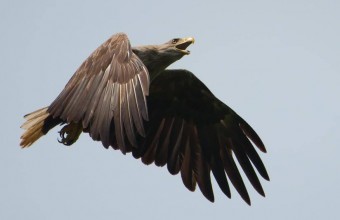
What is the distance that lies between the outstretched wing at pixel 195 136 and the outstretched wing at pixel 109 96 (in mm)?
2679

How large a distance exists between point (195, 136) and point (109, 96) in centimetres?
390

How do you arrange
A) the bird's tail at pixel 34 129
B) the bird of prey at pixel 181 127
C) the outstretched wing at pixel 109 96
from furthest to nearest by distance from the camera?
the bird's tail at pixel 34 129 → the bird of prey at pixel 181 127 → the outstretched wing at pixel 109 96

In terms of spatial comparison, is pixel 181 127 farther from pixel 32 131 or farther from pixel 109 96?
pixel 109 96

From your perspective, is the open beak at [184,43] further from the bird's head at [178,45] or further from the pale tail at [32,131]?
the pale tail at [32,131]

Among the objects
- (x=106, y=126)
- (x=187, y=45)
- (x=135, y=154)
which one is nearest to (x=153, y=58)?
(x=187, y=45)

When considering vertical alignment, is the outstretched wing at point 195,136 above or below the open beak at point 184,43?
below

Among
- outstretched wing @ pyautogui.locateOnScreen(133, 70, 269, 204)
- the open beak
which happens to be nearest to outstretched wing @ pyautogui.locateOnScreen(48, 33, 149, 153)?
the open beak

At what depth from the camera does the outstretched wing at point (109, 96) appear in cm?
1230

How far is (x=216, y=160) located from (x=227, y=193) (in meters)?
0.69

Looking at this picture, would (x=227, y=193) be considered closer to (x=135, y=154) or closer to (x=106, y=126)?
(x=135, y=154)

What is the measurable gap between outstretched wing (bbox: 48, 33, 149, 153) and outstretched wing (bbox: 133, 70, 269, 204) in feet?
8.79

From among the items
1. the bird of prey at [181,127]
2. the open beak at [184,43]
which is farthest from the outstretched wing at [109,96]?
the open beak at [184,43]

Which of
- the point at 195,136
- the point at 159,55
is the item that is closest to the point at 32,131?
the point at 159,55

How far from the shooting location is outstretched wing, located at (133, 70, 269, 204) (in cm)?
1574
